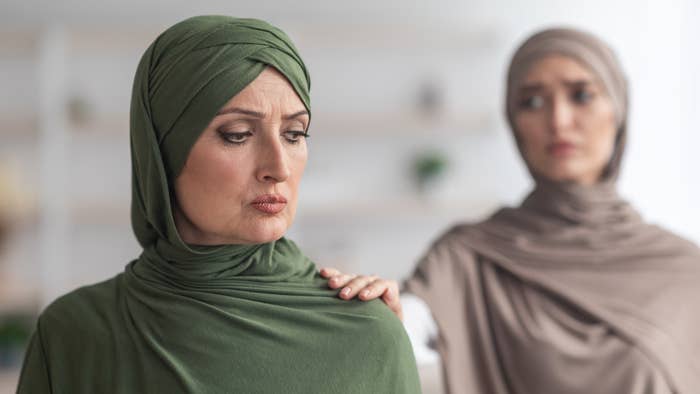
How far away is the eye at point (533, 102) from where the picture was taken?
1864 millimetres

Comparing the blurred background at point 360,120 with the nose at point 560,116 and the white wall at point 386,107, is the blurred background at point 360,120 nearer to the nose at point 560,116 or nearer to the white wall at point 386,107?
the white wall at point 386,107

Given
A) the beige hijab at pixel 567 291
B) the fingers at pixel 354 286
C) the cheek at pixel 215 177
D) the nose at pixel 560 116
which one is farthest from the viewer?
the nose at pixel 560 116

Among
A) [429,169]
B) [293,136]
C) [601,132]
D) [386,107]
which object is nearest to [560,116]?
[601,132]

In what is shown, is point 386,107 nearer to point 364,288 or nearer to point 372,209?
point 372,209

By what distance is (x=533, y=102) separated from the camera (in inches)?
73.6

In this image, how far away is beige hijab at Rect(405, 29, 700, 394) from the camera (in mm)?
1688

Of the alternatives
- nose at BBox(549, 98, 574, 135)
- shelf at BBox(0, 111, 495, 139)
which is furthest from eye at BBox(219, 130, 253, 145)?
shelf at BBox(0, 111, 495, 139)

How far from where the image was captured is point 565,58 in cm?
185

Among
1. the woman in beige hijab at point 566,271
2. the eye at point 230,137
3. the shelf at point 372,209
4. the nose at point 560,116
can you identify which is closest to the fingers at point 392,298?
the eye at point 230,137

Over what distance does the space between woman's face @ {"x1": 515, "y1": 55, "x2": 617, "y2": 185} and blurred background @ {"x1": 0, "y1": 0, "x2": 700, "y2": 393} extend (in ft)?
8.06

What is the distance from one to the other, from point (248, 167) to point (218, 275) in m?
0.17

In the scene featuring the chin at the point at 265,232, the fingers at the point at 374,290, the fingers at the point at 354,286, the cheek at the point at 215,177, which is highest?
the cheek at the point at 215,177

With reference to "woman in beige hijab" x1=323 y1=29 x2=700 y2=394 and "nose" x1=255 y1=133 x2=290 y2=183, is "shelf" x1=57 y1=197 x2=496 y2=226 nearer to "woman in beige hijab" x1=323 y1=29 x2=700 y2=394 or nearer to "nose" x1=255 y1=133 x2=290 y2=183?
"woman in beige hijab" x1=323 y1=29 x2=700 y2=394

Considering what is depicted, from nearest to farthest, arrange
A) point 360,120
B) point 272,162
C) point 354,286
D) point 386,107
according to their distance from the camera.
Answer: point 272,162 < point 354,286 < point 360,120 < point 386,107
